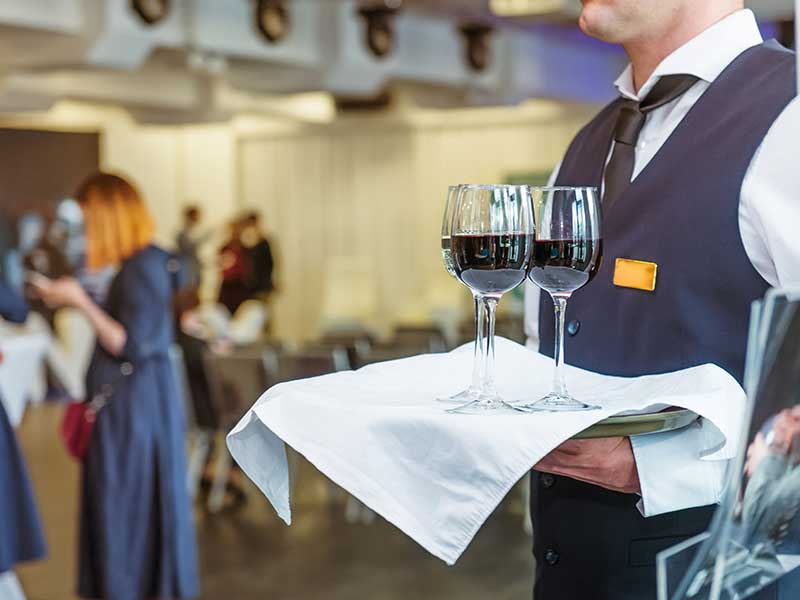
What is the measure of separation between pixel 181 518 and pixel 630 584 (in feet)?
10.5

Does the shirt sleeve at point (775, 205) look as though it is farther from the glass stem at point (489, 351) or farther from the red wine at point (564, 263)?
the glass stem at point (489, 351)

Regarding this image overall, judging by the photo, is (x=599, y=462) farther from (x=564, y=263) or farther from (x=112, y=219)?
(x=112, y=219)

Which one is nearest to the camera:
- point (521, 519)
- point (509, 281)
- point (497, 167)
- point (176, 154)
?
point (509, 281)

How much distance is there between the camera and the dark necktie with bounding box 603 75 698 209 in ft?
5.13

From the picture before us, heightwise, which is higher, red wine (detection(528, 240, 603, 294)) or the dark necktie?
the dark necktie

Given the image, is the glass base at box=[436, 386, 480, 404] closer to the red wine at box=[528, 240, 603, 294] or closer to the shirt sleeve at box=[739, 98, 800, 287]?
the red wine at box=[528, 240, 603, 294]

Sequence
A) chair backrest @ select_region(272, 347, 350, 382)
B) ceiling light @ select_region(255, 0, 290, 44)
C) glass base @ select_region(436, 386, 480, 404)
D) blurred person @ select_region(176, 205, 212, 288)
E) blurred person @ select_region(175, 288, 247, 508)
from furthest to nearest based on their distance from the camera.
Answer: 1. blurred person @ select_region(176, 205, 212, 288)
2. ceiling light @ select_region(255, 0, 290, 44)
3. blurred person @ select_region(175, 288, 247, 508)
4. chair backrest @ select_region(272, 347, 350, 382)
5. glass base @ select_region(436, 386, 480, 404)

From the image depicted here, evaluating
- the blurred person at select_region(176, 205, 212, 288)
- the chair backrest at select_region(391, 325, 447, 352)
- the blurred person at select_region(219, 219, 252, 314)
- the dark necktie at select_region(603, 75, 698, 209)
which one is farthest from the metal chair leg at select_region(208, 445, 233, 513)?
the blurred person at select_region(176, 205, 212, 288)

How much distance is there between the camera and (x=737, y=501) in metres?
0.83

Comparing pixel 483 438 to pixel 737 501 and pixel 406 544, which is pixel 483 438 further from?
pixel 406 544

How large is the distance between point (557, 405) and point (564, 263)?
20cm

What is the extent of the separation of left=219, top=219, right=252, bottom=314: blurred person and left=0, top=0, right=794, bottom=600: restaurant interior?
0.04m

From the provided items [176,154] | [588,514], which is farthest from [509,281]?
[176,154]

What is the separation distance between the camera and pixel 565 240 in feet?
4.26
